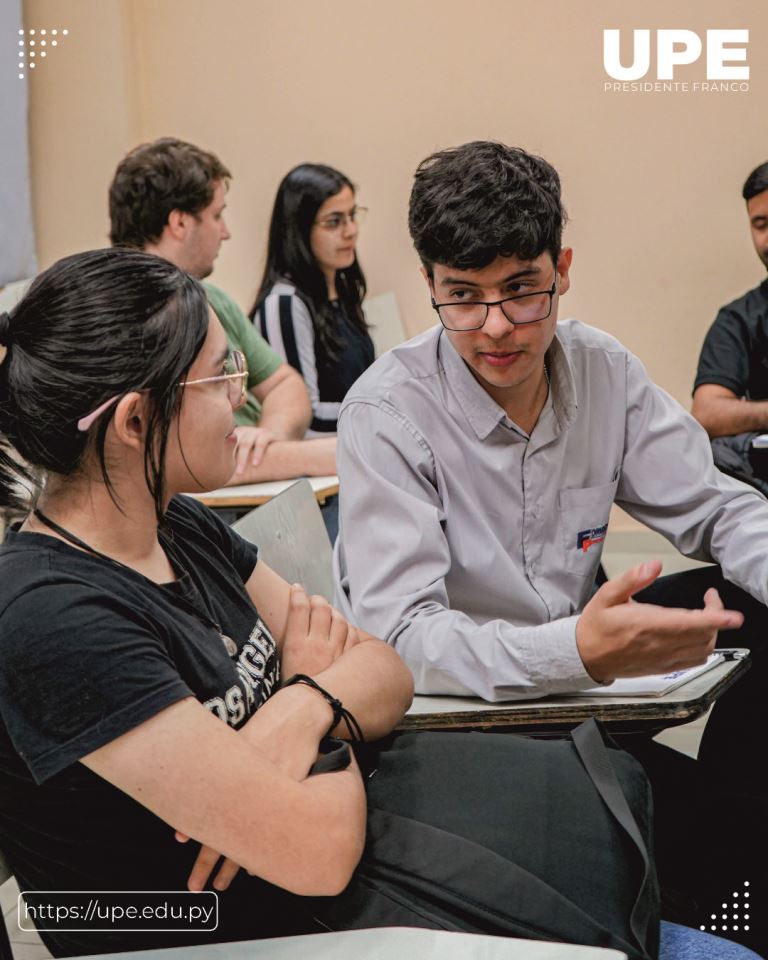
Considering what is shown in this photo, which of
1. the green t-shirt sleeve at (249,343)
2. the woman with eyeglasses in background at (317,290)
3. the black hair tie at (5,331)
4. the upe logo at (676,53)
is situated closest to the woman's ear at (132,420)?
the black hair tie at (5,331)

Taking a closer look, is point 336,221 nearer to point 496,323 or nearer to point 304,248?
point 304,248

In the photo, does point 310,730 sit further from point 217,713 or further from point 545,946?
point 545,946

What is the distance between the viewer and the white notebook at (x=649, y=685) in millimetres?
1396

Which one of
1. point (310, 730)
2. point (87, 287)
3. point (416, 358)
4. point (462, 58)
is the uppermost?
point (462, 58)

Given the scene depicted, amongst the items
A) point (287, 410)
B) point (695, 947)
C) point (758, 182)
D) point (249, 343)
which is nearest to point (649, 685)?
point (695, 947)

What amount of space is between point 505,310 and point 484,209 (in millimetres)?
153

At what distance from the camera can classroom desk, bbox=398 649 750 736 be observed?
1.33 metres

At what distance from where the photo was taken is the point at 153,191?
3531mm

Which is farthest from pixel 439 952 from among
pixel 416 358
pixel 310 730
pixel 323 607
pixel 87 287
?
pixel 416 358

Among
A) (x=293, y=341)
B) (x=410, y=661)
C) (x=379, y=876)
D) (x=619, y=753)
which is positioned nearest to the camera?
(x=379, y=876)

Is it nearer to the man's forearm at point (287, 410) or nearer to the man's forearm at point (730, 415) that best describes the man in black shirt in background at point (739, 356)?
the man's forearm at point (730, 415)

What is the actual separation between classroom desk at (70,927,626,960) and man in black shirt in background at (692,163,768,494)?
2823 mm

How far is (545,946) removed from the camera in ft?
3.07

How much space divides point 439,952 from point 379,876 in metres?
0.17
